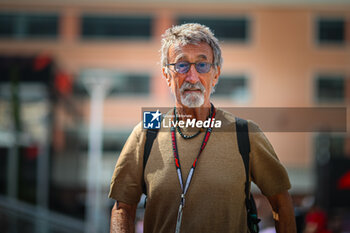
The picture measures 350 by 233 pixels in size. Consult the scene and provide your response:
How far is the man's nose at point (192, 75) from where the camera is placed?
1908 mm

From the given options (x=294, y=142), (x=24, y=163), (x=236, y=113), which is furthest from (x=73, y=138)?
(x=236, y=113)

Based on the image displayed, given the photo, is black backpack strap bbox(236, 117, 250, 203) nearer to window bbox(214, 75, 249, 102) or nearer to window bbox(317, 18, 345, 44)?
window bbox(214, 75, 249, 102)

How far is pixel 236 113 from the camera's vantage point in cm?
228

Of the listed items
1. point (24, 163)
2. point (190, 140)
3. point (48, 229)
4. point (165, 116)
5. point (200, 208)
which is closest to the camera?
point (200, 208)

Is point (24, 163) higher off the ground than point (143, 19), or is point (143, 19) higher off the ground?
point (143, 19)

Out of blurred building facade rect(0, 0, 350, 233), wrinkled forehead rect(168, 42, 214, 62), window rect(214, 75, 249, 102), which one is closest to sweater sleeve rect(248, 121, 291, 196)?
wrinkled forehead rect(168, 42, 214, 62)

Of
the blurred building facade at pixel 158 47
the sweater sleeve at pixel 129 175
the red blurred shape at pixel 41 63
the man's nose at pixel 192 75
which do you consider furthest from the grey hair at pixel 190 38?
the blurred building facade at pixel 158 47

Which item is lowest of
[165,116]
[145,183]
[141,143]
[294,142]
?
[294,142]

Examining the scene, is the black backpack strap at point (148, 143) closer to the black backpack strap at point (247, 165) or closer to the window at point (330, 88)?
the black backpack strap at point (247, 165)

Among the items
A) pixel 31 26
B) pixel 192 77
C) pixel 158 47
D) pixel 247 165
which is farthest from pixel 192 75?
pixel 31 26

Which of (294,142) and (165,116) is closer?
(165,116)

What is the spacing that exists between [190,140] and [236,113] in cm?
48

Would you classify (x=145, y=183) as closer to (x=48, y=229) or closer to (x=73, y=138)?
(x=48, y=229)

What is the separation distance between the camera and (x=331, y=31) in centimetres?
2172
